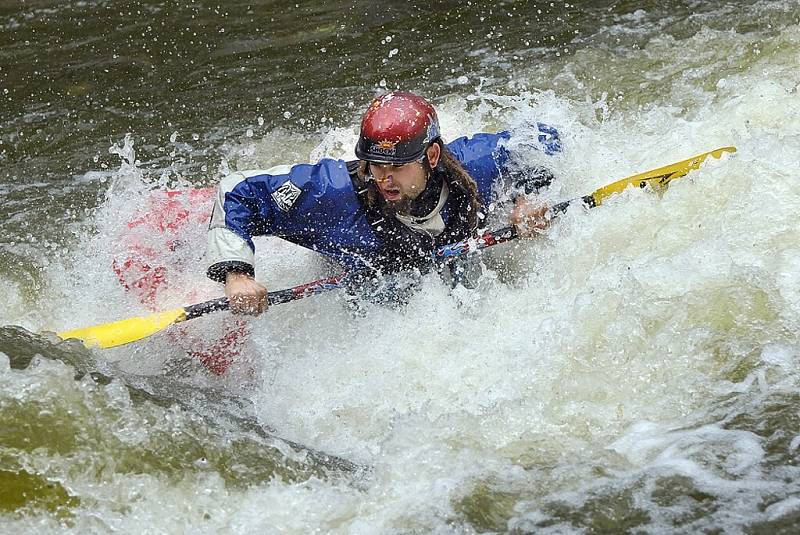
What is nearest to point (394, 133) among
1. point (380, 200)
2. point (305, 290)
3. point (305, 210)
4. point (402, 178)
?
point (402, 178)

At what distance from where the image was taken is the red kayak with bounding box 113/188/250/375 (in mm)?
4359

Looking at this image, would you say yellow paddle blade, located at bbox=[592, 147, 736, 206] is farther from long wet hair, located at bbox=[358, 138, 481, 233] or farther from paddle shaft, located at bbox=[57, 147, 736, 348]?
long wet hair, located at bbox=[358, 138, 481, 233]

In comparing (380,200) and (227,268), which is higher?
(380,200)

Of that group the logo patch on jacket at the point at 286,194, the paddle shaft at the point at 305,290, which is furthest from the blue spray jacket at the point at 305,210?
the paddle shaft at the point at 305,290

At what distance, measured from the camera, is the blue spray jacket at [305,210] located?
13.3 ft

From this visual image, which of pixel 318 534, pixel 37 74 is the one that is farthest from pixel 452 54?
pixel 318 534

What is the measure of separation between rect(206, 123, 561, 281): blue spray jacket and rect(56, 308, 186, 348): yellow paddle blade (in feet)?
0.91

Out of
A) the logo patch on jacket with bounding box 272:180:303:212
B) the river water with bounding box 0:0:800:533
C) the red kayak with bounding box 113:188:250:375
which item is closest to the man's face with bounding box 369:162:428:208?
the logo patch on jacket with bounding box 272:180:303:212

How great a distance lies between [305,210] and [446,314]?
73cm

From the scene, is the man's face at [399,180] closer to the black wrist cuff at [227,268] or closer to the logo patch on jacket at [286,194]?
the logo patch on jacket at [286,194]

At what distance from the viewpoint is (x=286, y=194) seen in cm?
409

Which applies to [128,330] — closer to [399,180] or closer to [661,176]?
[399,180]

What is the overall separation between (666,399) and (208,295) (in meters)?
2.17

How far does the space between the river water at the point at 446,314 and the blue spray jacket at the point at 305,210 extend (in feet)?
1.11
